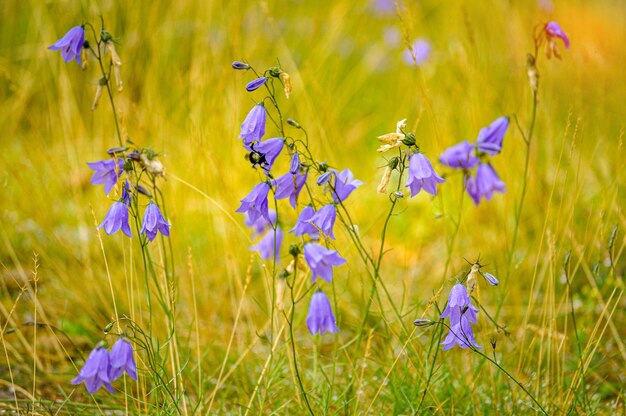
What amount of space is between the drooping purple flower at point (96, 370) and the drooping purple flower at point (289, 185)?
1.87ft

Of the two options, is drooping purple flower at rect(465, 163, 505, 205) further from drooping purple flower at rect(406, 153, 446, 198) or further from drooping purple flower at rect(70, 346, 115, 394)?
drooping purple flower at rect(70, 346, 115, 394)

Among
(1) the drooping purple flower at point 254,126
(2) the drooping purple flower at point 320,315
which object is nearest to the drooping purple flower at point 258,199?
(1) the drooping purple flower at point 254,126

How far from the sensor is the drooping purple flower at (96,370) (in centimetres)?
151

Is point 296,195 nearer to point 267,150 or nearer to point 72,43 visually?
point 267,150

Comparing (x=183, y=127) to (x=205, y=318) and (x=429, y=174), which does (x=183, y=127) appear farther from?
(x=429, y=174)

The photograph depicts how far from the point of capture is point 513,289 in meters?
2.72

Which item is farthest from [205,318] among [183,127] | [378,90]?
[378,90]

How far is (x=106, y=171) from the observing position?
71.6 inches

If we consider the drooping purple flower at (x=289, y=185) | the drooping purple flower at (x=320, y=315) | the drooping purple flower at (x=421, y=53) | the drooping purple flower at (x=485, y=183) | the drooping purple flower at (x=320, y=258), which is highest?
the drooping purple flower at (x=421, y=53)

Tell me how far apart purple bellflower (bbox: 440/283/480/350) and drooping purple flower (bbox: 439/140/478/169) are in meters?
0.30

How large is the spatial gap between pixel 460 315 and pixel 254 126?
0.69 metres

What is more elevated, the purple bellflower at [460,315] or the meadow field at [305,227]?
the meadow field at [305,227]

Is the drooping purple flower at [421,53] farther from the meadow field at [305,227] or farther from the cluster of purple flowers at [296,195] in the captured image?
the cluster of purple flowers at [296,195]

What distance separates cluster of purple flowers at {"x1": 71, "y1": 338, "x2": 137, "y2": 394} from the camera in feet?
4.99
